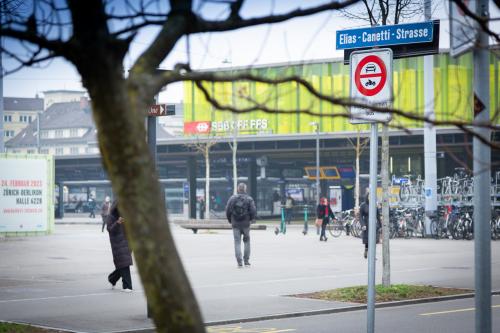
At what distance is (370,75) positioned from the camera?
10.7 meters

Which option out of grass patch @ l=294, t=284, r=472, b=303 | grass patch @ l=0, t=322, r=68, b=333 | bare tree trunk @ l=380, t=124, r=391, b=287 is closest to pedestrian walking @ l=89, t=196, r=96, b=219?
grass patch @ l=294, t=284, r=472, b=303

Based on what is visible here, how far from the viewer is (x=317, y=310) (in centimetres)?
1438

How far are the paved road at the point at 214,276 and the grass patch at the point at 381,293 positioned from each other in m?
0.56

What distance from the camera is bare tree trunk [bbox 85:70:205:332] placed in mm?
4426

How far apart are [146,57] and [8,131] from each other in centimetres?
18860

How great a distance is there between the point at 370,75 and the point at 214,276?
10661 mm

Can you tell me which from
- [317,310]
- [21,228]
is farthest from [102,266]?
[21,228]

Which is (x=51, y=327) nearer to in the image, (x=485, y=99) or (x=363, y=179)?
(x=485, y=99)

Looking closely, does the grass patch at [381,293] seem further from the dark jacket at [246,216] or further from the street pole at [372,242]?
the dark jacket at [246,216]

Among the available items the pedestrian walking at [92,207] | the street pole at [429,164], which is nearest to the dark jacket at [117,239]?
the street pole at [429,164]

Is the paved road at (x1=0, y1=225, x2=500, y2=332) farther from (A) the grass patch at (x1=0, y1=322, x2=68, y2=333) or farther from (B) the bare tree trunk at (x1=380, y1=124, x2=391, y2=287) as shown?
(B) the bare tree trunk at (x1=380, y1=124, x2=391, y2=287)

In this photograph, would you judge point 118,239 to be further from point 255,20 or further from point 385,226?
point 255,20

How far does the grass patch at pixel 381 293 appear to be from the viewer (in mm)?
15889

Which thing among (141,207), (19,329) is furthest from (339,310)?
(141,207)
